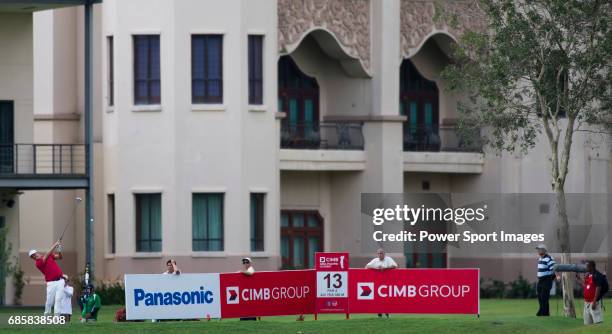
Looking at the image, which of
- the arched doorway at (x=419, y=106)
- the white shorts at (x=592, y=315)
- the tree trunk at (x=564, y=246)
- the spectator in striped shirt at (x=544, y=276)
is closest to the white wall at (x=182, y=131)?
the arched doorway at (x=419, y=106)

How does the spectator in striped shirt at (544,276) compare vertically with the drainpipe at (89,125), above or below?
below

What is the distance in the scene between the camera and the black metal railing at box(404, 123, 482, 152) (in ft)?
184

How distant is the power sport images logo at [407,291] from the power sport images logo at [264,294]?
50.5 inches

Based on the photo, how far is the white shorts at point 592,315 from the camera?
1330 inches

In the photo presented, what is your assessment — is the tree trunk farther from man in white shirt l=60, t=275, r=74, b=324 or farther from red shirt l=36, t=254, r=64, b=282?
red shirt l=36, t=254, r=64, b=282

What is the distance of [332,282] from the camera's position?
36688mm

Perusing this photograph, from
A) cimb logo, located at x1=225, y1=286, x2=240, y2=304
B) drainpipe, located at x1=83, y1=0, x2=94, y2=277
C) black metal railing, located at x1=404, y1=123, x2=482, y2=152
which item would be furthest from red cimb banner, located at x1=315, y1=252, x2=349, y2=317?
black metal railing, located at x1=404, y1=123, x2=482, y2=152

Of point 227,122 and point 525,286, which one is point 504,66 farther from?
point 525,286

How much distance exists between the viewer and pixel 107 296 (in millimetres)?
47406

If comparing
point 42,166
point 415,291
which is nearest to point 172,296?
point 415,291

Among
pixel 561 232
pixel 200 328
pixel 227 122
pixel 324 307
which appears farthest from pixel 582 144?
pixel 200 328

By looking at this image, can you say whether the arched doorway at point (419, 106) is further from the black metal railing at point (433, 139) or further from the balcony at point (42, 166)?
the balcony at point (42, 166)

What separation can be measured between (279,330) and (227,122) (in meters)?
15.7

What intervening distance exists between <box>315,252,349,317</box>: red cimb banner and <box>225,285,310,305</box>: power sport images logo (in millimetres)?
346
